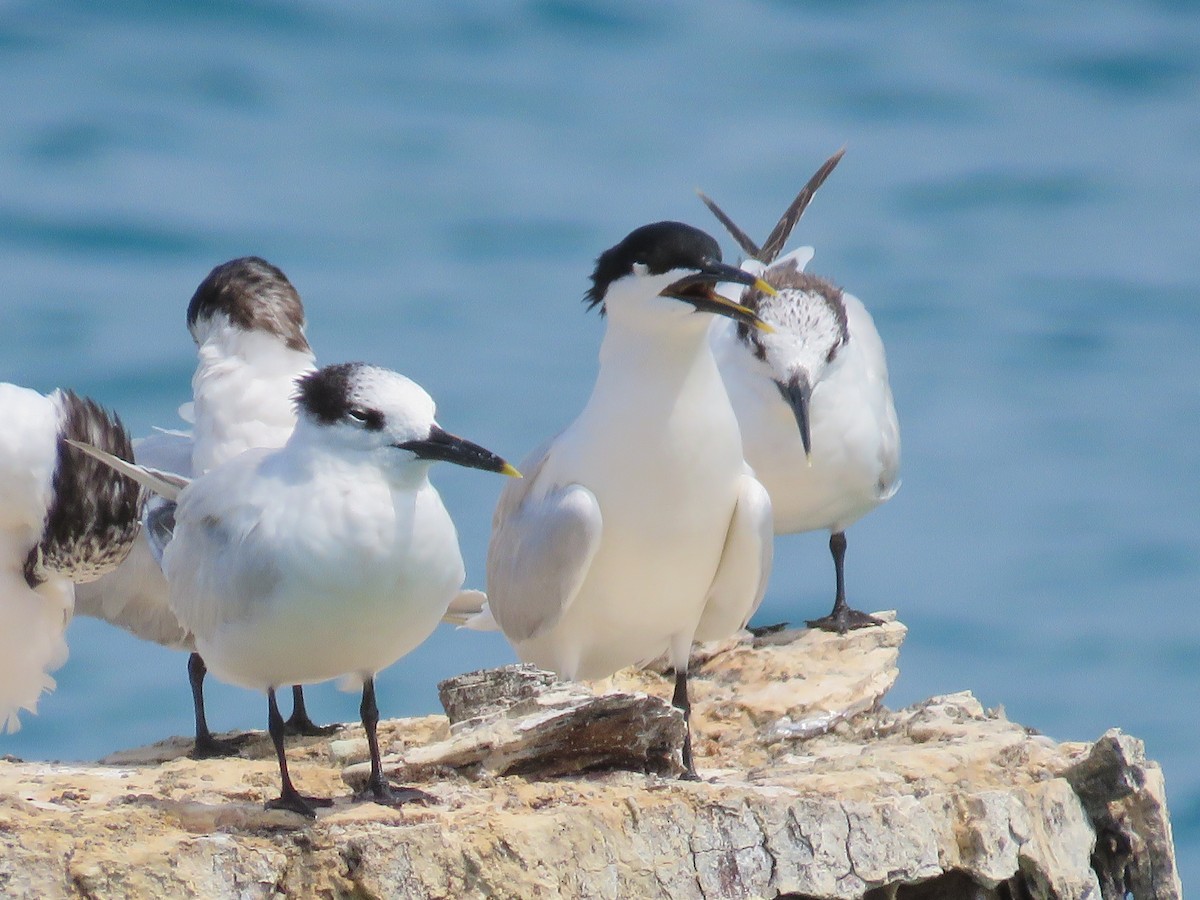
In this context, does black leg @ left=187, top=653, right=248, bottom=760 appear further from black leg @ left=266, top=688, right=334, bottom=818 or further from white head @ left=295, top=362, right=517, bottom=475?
white head @ left=295, top=362, right=517, bottom=475

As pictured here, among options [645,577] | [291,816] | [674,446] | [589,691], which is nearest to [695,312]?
[674,446]

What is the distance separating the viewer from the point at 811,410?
24.0ft

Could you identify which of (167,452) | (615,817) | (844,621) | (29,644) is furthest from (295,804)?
(844,621)

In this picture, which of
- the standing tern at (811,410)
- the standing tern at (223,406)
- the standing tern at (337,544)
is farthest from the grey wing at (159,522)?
the standing tern at (811,410)

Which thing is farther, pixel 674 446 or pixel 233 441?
pixel 233 441

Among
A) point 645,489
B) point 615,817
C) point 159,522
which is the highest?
point 159,522

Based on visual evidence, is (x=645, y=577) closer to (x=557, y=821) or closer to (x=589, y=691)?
(x=589, y=691)

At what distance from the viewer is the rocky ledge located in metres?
3.94

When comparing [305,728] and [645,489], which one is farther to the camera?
[305,728]

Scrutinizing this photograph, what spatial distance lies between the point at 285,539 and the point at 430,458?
13.6 inches

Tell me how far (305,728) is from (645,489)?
152 cm

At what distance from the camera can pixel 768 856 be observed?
426cm

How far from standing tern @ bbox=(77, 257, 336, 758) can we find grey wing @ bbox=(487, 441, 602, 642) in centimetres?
76

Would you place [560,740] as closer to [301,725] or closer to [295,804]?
[295,804]
